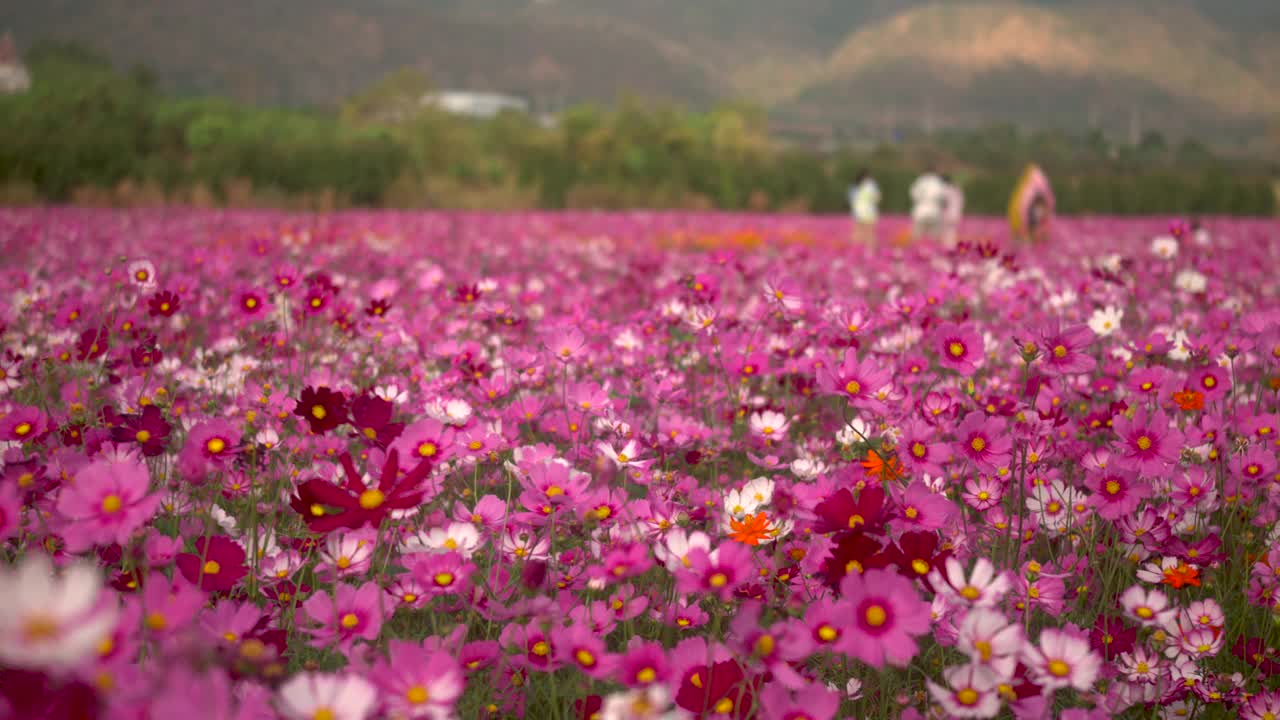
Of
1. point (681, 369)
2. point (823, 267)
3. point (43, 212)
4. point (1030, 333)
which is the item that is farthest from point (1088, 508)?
point (43, 212)

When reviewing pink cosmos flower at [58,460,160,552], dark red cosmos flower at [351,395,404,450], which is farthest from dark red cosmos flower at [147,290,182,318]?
pink cosmos flower at [58,460,160,552]

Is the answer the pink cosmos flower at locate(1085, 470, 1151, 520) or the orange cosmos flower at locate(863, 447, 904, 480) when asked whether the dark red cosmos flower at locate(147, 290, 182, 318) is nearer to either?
the orange cosmos flower at locate(863, 447, 904, 480)

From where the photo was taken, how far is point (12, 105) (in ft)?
63.8

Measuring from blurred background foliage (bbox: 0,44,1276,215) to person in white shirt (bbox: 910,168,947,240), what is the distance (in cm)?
866

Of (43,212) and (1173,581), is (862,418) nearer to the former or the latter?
(1173,581)

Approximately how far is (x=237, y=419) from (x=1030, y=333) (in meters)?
2.00

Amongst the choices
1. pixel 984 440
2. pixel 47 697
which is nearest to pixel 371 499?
pixel 47 697

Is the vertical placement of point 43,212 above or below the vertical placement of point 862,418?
below

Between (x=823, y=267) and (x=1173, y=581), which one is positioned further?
(x=823, y=267)

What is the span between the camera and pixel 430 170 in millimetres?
22406

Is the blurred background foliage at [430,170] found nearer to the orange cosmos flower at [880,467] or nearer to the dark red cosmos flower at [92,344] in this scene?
the dark red cosmos flower at [92,344]

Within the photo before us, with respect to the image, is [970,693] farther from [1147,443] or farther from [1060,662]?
[1147,443]

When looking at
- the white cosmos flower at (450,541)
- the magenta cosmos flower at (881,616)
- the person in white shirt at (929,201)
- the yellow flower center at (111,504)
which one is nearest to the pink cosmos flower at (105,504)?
the yellow flower center at (111,504)

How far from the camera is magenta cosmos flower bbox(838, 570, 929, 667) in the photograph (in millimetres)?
997
